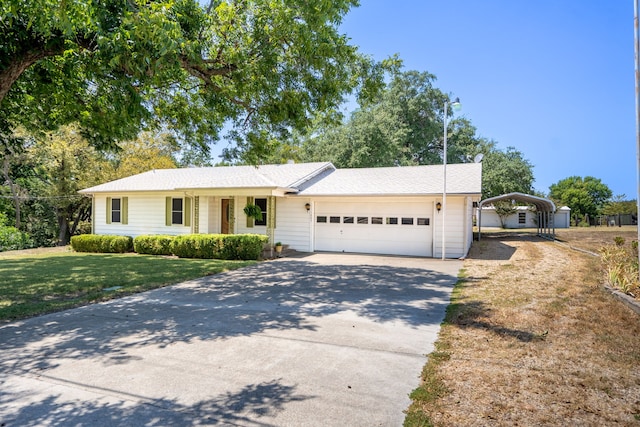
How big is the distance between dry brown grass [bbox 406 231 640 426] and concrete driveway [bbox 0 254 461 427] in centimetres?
33

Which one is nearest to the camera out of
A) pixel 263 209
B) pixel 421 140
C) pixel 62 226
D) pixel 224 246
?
pixel 224 246

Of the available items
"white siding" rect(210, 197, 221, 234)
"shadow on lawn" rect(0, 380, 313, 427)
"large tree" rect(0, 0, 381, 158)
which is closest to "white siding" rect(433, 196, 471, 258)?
"large tree" rect(0, 0, 381, 158)

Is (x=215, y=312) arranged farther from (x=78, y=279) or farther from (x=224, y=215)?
(x=224, y=215)

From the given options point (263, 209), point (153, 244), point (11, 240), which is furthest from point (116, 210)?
point (263, 209)

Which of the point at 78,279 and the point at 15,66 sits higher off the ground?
the point at 15,66

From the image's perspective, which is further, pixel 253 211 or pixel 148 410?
pixel 253 211

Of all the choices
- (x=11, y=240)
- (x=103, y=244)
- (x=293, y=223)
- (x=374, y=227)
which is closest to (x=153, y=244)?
(x=103, y=244)

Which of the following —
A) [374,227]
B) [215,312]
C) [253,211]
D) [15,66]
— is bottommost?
[215,312]

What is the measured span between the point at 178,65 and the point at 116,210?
15748 millimetres

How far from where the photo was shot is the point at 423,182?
15.4 metres

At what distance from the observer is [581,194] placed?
2172 inches

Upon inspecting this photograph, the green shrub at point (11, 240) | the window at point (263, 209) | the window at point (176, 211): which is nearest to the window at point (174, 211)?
the window at point (176, 211)

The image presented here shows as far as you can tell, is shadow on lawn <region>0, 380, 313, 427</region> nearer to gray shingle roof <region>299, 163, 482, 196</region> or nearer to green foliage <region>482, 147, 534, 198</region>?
gray shingle roof <region>299, 163, 482, 196</region>

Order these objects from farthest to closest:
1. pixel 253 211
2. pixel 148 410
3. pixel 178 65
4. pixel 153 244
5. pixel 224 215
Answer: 1. pixel 224 215
2. pixel 253 211
3. pixel 153 244
4. pixel 178 65
5. pixel 148 410
